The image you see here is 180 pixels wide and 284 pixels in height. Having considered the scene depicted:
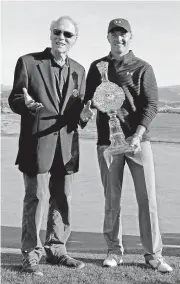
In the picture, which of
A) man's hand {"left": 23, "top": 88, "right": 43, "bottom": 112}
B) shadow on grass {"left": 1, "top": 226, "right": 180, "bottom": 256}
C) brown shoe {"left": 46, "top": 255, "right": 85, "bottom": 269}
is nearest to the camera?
man's hand {"left": 23, "top": 88, "right": 43, "bottom": 112}

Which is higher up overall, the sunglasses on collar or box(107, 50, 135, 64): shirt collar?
the sunglasses on collar

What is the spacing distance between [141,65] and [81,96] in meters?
0.58

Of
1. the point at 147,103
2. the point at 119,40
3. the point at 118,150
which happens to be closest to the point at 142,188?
the point at 118,150

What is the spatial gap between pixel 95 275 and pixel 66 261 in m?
0.33

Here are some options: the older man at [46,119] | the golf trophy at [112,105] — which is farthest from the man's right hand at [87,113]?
the golf trophy at [112,105]

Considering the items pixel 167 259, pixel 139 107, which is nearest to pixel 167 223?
pixel 167 259

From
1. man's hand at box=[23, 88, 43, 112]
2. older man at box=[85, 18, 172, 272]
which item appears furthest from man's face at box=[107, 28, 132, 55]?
man's hand at box=[23, 88, 43, 112]

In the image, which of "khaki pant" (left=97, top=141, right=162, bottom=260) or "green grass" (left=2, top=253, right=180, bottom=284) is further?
"khaki pant" (left=97, top=141, right=162, bottom=260)

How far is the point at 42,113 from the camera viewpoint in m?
4.11

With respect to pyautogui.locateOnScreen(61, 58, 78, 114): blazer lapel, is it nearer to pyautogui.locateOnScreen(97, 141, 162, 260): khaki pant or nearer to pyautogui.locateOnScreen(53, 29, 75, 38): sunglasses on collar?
pyautogui.locateOnScreen(53, 29, 75, 38): sunglasses on collar

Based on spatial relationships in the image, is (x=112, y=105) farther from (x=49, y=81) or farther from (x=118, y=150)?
(x=49, y=81)

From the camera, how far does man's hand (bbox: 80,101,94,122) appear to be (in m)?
4.08

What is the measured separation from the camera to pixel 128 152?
4.25 meters

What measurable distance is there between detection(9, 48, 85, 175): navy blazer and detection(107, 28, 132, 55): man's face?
15.9 inches
